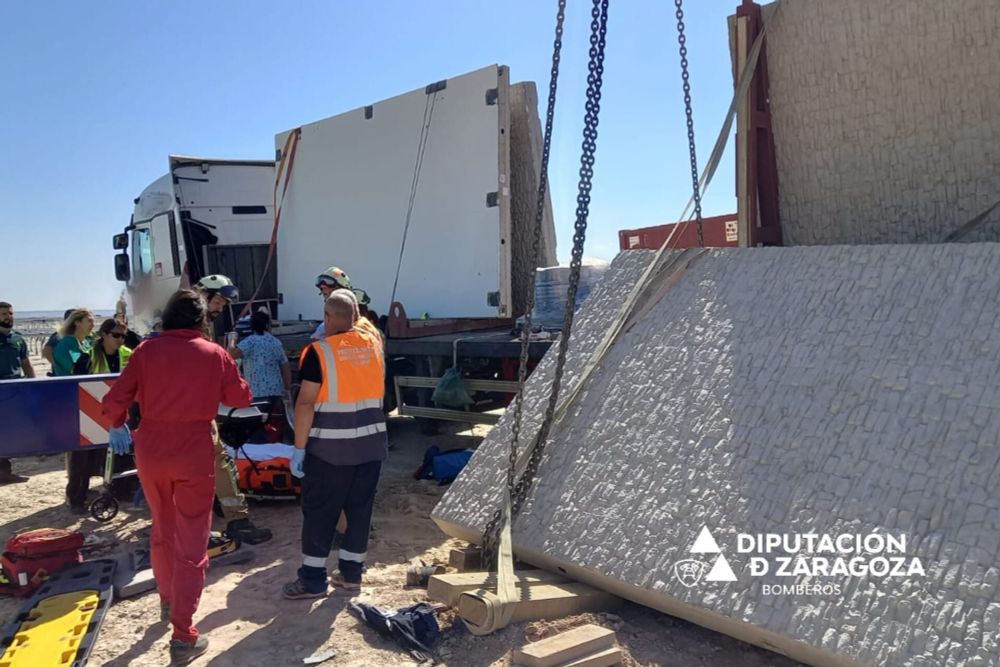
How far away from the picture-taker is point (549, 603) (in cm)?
312

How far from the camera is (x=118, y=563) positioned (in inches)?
169

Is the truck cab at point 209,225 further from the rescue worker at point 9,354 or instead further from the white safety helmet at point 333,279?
the white safety helmet at point 333,279

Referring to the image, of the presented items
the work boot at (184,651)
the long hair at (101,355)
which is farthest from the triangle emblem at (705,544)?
the long hair at (101,355)

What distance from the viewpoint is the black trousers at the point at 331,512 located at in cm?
383

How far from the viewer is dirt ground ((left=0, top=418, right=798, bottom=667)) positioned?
3.03 meters

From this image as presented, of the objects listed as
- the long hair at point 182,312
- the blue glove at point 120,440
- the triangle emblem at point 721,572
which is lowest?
the triangle emblem at point 721,572

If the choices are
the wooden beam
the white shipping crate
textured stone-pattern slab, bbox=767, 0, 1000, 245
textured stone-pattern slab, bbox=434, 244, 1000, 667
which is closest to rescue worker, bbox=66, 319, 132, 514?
the white shipping crate

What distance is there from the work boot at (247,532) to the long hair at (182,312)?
1795 mm

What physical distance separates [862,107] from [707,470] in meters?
2.50

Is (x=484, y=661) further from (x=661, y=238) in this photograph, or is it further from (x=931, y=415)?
(x=661, y=238)

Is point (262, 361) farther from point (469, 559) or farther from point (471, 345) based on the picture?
point (469, 559)

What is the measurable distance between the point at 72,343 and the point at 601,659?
231 inches

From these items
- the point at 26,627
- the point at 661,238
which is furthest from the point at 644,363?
the point at 661,238

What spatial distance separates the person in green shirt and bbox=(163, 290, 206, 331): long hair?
12.1 feet
